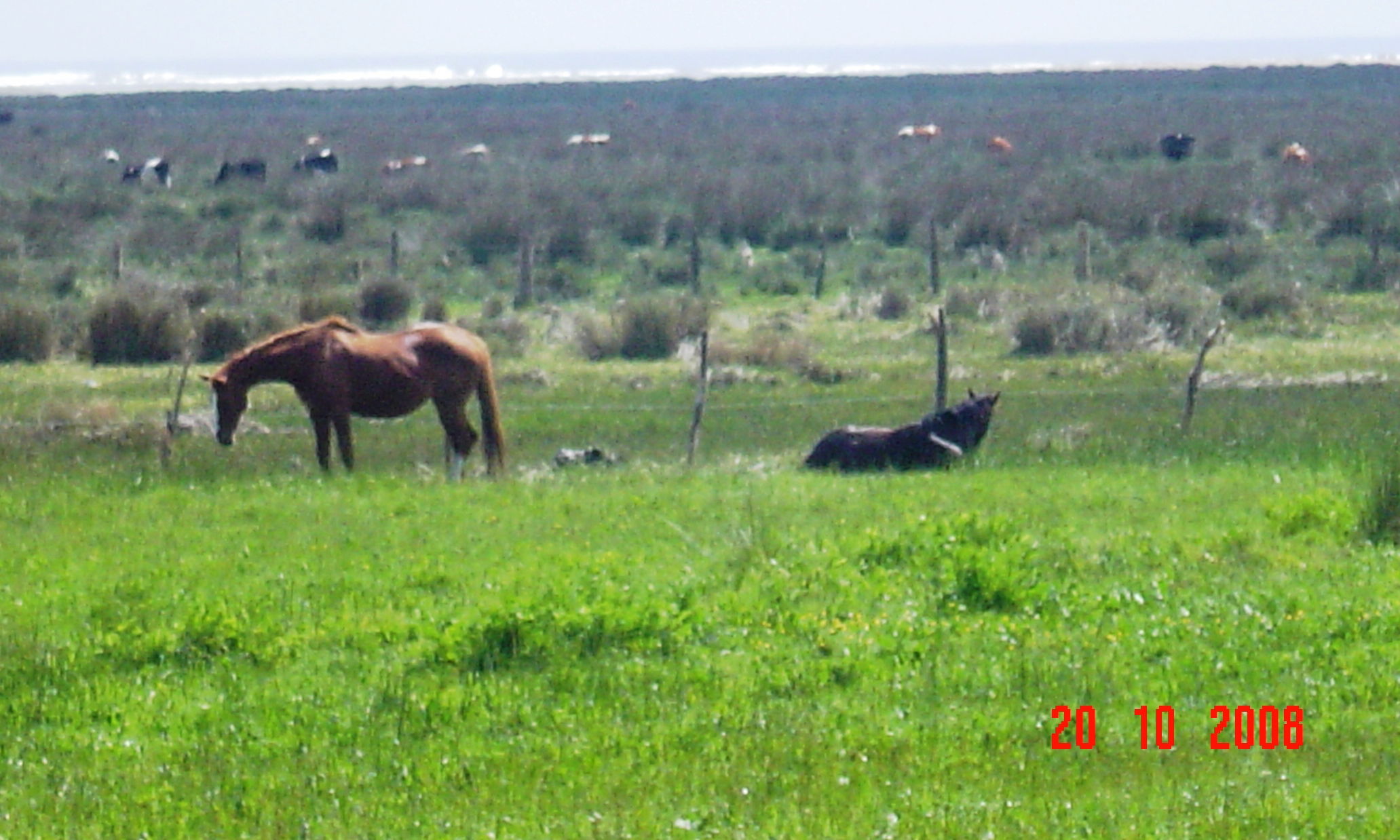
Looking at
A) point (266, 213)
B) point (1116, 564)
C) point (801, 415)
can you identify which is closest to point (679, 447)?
point (801, 415)

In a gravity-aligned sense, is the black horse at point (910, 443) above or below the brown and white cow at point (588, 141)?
below

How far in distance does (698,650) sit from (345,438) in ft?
29.1

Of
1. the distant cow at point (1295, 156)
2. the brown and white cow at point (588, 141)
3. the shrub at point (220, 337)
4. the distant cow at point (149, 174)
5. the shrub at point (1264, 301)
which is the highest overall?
the distant cow at point (1295, 156)

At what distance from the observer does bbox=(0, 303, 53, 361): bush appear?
25375 mm

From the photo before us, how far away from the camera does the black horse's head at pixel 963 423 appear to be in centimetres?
1694

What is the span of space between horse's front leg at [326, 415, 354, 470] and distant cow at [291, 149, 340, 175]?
124ft

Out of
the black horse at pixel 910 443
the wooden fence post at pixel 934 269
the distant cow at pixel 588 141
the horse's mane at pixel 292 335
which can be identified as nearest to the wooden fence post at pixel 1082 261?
the wooden fence post at pixel 934 269

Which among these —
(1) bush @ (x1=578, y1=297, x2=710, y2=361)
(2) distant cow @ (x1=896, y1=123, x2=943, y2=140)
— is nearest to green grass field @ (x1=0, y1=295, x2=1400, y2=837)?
(1) bush @ (x1=578, y1=297, x2=710, y2=361)

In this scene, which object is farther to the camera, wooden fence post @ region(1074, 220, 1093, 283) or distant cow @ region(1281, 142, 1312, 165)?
distant cow @ region(1281, 142, 1312, 165)

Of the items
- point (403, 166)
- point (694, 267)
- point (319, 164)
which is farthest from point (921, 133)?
point (694, 267)

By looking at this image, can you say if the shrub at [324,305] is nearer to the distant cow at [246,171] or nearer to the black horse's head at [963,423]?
the black horse's head at [963,423]
